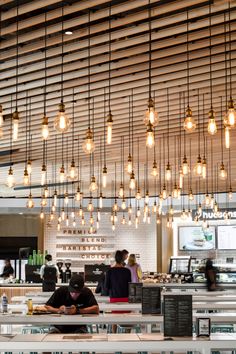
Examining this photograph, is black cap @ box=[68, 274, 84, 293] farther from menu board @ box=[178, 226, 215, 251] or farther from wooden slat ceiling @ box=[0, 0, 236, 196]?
menu board @ box=[178, 226, 215, 251]

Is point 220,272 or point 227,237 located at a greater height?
point 227,237

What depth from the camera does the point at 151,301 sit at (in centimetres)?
753

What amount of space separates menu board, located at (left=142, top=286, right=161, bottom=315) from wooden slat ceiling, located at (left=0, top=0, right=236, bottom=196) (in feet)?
8.93

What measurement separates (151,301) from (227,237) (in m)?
13.1

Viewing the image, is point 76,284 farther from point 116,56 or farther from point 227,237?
point 227,237

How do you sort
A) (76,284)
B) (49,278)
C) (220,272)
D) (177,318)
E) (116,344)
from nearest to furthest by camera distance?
(116,344), (177,318), (76,284), (49,278), (220,272)

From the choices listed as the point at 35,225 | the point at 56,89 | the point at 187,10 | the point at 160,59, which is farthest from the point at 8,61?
the point at 35,225

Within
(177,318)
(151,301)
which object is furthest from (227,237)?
(177,318)

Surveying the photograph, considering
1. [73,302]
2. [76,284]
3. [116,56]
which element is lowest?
[73,302]

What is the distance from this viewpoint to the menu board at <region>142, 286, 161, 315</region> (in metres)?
7.50

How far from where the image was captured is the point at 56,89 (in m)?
9.69

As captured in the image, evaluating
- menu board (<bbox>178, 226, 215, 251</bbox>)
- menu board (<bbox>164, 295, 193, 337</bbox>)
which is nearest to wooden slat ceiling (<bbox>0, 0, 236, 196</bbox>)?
menu board (<bbox>164, 295, 193, 337</bbox>)

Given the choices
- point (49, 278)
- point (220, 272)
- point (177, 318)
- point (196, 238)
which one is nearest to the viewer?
point (177, 318)

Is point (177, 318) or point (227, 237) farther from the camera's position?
point (227, 237)
